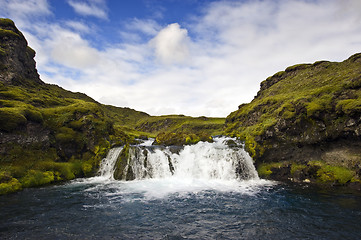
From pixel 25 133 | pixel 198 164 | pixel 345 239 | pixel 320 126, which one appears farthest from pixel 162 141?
pixel 345 239

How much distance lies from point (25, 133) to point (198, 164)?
29.2 metres

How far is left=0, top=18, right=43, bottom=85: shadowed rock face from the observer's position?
52406 millimetres

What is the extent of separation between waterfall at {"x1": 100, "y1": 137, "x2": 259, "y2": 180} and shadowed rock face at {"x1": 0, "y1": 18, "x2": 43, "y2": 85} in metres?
41.6

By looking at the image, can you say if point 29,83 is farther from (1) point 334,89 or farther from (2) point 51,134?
(1) point 334,89

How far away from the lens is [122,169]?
33250 mm

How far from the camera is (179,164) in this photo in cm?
3622

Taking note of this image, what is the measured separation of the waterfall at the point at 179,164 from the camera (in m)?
32.7

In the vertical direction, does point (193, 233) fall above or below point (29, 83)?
below

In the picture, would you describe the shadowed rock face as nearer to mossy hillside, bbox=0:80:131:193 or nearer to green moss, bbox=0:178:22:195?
mossy hillside, bbox=0:80:131:193

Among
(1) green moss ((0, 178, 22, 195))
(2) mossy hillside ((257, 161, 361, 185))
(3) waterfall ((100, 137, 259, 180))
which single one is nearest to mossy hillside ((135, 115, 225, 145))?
(3) waterfall ((100, 137, 259, 180))

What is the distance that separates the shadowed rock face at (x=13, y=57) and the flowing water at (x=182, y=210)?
145 feet

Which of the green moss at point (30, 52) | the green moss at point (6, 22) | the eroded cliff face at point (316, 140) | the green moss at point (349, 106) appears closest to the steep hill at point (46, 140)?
the eroded cliff face at point (316, 140)

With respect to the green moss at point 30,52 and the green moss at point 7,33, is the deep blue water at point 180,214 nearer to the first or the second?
the green moss at point 7,33

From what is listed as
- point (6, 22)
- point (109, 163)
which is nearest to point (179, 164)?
point (109, 163)
